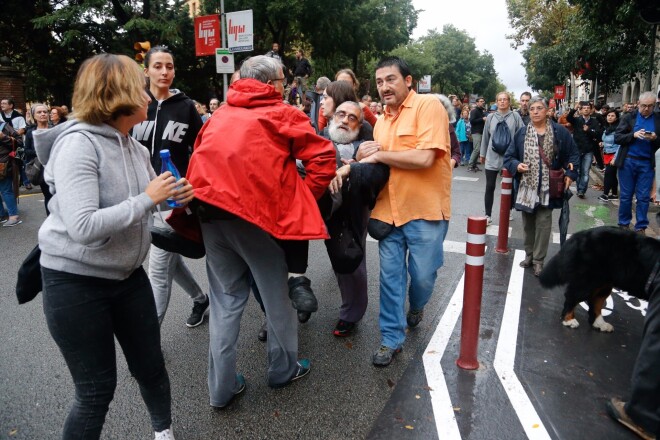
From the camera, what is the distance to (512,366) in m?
3.36

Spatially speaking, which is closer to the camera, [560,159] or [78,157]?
[78,157]

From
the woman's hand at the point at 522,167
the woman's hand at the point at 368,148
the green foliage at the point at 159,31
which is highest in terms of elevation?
the green foliage at the point at 159,31

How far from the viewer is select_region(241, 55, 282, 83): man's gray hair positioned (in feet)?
8.32

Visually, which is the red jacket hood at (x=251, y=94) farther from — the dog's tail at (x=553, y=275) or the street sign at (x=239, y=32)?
the street sign at (x=239, y=32)

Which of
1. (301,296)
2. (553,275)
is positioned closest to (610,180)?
(553,275)

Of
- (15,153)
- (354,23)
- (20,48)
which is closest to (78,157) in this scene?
(15,153)

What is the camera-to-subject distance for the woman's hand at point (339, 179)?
2.99 m

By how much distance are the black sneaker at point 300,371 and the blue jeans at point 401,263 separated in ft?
1.84

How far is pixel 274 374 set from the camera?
3047 millimetres

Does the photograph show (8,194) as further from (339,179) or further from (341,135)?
(339,179)

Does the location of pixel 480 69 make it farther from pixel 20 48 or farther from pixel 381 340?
pixel 381 340

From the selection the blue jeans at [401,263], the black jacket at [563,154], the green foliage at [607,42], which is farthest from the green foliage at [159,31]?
the blue jeans at [401,263]

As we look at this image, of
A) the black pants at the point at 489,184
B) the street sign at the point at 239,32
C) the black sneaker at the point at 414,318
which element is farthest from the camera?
the street sign at the point at 239,32

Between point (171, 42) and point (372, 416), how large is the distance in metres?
21.0
